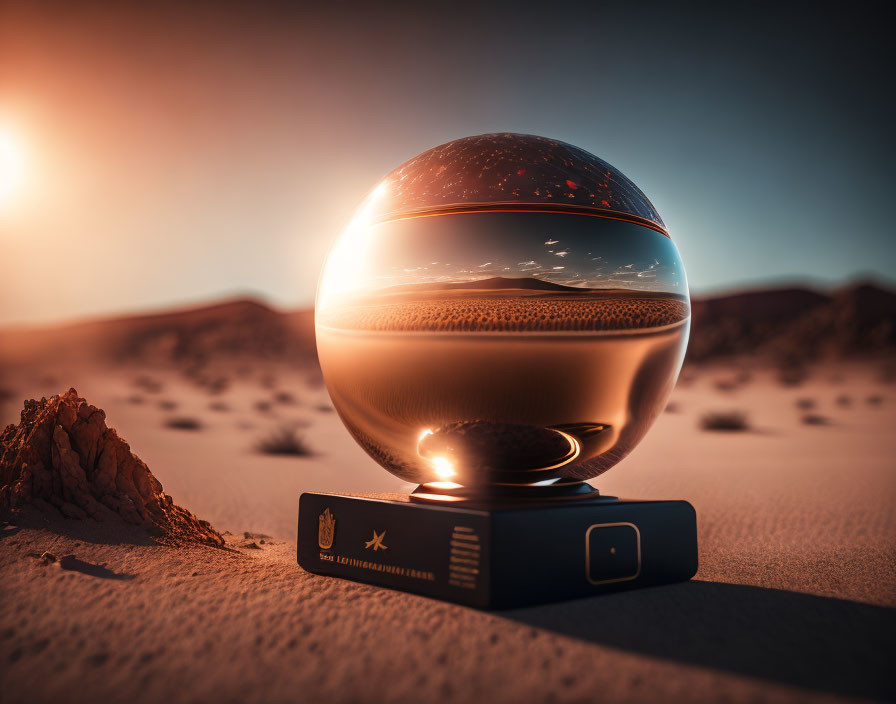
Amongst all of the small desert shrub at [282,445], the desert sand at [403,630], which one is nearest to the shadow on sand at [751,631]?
the desert sand at [403,630]

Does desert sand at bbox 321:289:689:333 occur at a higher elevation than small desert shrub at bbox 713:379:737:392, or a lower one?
higher

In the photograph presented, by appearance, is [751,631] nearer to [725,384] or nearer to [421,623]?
[421,623]

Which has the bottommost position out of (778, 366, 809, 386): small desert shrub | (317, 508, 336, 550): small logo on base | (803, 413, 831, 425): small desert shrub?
(778, 366, 809, 386): small desert shrub

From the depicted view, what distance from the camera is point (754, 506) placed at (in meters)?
5.05

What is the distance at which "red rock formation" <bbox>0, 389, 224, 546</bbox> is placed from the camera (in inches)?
113

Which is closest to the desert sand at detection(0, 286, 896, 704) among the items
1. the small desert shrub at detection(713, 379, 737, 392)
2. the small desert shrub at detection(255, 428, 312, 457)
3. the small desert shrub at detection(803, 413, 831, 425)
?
the small desert shrub at detection(255, 428, 312, 457)

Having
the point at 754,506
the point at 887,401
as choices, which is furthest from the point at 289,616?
the point at 887,401

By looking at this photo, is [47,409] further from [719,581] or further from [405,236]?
[719,581]

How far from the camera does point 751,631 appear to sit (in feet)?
6.79

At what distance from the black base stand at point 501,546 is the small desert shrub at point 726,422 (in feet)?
35.0

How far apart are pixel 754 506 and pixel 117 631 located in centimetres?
448

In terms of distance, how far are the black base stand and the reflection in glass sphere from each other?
23cm

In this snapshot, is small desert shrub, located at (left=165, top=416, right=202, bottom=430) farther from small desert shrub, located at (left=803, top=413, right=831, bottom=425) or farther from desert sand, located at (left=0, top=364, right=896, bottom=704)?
small desert shrub, located at (left=803, top=413, right=831, bottom=425)

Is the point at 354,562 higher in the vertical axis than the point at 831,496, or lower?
higher
